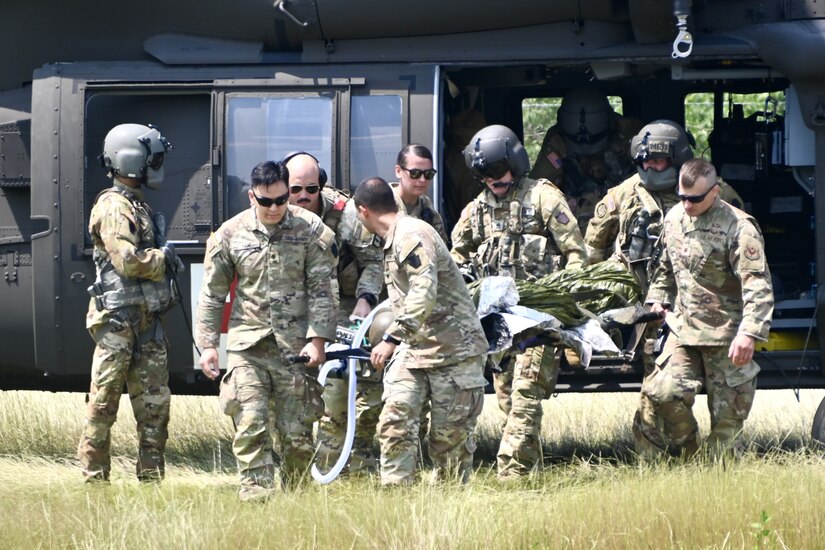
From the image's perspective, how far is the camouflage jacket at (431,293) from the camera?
6.42 meters

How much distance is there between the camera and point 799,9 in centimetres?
826

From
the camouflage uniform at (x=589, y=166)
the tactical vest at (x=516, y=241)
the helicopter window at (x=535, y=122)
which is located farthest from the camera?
the helicopter window at (x=535, y=122)

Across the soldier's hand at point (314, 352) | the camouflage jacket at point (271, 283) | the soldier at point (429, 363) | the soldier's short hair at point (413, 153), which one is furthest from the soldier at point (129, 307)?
the soldier at point (429, 363)

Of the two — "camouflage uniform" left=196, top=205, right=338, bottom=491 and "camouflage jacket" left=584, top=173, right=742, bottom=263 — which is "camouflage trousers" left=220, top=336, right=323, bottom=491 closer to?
"camouflage uniform" left=196, top=205, right=338, bottom=491

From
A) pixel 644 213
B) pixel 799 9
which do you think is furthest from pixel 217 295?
pixel 799 9

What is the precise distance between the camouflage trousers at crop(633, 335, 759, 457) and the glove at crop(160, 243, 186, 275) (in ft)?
8.63

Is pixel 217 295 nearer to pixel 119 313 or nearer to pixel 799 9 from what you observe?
pixel 119 313

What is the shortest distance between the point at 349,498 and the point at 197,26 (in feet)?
11.2

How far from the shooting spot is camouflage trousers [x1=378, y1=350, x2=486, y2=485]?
6.57 meters

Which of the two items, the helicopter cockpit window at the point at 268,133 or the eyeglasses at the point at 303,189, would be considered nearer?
the eyeglasses at the point at 303,189

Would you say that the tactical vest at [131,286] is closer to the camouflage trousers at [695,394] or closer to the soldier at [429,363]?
the soldier at [429,363]

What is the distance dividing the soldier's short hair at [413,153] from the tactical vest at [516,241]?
623 millimetres

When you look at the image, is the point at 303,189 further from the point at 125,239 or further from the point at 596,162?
the point at 596,162

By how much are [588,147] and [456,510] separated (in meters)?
4.14
